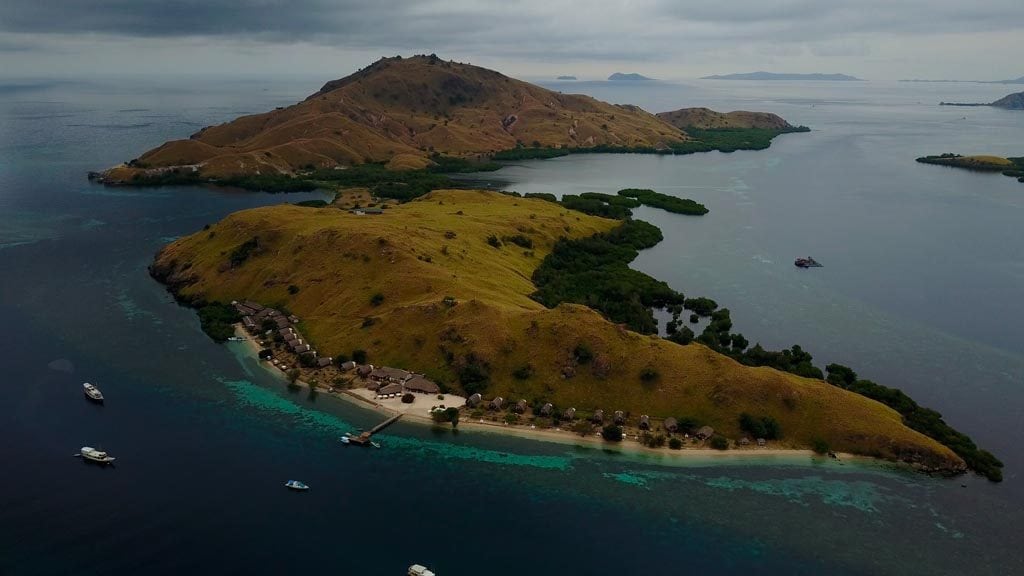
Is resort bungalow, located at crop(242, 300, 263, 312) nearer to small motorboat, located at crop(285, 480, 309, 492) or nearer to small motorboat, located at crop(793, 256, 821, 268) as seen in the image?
small motorboat, located at crop(285, 480, 309, 492)

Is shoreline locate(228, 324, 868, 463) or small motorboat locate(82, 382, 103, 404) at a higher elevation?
small motorboat locate(82, 382, 103, 404)

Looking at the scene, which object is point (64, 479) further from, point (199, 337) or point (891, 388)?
point (891, 388)

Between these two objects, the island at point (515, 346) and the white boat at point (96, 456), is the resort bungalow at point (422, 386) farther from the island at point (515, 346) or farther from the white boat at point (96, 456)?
the white boat at point (96, 456)

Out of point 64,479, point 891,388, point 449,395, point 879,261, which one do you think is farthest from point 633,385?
point 879,261

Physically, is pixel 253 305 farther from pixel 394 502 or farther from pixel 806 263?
pixel 806 263

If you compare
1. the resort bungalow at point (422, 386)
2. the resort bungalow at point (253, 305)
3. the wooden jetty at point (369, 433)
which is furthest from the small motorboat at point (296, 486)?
the resort bungalow at point (253, 305)

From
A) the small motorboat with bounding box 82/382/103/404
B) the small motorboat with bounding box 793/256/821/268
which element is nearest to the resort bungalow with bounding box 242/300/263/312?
the small motorboat with bounding box 82/382/103/404
